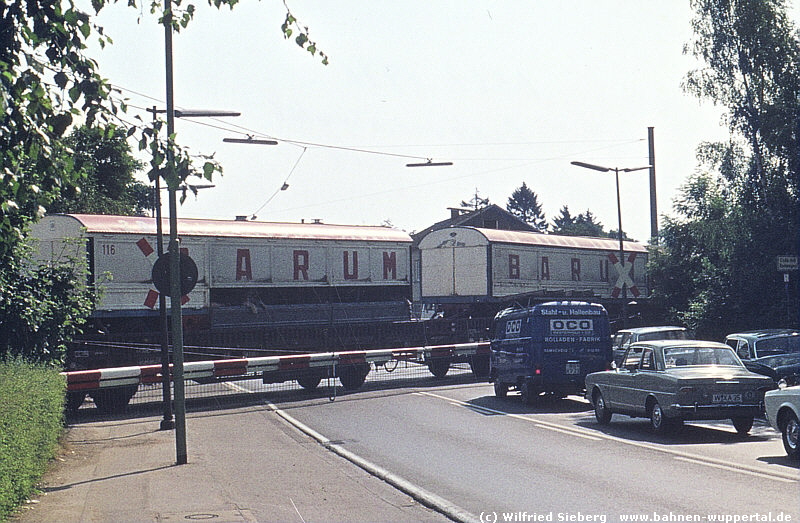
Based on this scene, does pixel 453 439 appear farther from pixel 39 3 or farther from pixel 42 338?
pixel 39 3

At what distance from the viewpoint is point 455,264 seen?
34844 mm

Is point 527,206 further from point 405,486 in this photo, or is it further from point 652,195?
point 405,486

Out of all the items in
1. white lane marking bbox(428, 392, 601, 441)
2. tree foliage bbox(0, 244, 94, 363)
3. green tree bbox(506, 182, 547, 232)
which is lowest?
white lane marking bbox(428, 392, 601, 441)

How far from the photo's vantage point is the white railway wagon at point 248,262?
23938mm

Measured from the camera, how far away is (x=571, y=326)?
65.3ft

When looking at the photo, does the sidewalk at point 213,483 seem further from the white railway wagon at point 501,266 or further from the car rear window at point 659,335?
the white railway wagon at point 501,266

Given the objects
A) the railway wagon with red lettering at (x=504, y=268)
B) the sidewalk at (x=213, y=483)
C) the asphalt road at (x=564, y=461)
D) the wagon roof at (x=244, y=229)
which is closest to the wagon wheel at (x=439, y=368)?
the wagon roof at (x=244, y=229)

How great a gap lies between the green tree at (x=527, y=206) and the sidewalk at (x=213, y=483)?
12309 cm

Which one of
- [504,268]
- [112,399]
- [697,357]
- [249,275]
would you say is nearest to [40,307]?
[112,399]

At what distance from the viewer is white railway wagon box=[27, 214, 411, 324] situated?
2394cm

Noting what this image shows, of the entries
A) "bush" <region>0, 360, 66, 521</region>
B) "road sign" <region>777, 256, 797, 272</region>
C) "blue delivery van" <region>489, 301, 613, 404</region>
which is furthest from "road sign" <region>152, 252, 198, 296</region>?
"road sign" <region>777, 256, 797, 272</region>

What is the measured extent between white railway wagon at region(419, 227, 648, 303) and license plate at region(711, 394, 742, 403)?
52.3 ft

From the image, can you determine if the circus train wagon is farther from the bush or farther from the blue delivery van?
the blue delivery van

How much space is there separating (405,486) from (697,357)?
6333 mm
